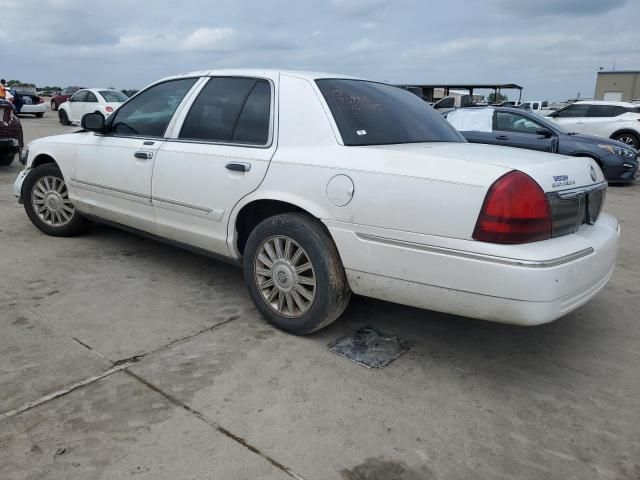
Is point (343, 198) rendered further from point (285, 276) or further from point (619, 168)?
point (619, 168)

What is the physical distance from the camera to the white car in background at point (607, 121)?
14.2 metres

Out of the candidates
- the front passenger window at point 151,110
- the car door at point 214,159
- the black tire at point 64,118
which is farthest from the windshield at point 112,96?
the car door at point 214,159

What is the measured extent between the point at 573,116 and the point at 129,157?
1369 cm

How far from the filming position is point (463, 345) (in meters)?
3.34

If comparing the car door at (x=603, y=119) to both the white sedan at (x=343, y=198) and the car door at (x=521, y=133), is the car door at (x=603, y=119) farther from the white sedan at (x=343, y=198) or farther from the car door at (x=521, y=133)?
the white sedan at (x=343, y=198)

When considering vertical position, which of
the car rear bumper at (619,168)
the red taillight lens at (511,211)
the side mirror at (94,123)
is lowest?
the car rear bumper at (619,168)

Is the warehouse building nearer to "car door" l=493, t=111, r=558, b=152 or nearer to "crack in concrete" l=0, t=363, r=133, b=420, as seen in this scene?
"car door" l=493, t=111, r=558, b=152

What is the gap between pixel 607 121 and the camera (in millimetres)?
14219

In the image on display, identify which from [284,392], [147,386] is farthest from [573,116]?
[147,386]

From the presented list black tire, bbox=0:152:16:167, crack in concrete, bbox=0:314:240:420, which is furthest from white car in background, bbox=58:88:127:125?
crack in concrete, bbox=0:314:240:420

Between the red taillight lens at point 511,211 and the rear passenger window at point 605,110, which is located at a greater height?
the red taillight lens at point 511,211

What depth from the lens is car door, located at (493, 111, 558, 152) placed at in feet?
30.1

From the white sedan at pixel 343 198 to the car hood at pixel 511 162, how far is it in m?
0.01

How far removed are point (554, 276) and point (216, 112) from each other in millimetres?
2419
